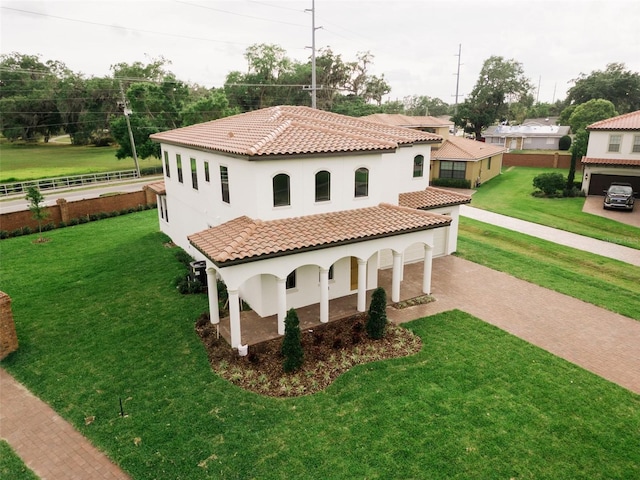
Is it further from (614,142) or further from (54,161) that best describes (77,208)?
(54,161)

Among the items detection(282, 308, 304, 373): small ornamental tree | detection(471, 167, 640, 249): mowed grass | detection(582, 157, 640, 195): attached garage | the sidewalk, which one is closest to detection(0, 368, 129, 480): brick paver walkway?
detection(282, 308, 304, 373): small ornamental tree

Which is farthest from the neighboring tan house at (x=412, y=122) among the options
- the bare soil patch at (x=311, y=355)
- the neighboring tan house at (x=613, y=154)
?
the bare soil patch at (x=311, y=355)

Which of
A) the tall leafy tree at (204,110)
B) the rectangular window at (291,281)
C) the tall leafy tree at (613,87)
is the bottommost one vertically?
the rectangular window at (291,281)

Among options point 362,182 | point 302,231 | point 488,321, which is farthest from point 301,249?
point 488,321

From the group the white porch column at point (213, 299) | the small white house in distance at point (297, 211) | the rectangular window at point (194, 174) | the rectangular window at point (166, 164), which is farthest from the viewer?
the rectangular window at point (166, 164)

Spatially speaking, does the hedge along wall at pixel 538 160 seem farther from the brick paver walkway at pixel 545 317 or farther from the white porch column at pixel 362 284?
the white porch column at pixel 362 284

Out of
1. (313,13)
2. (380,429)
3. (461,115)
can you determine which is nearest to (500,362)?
(380,429)
